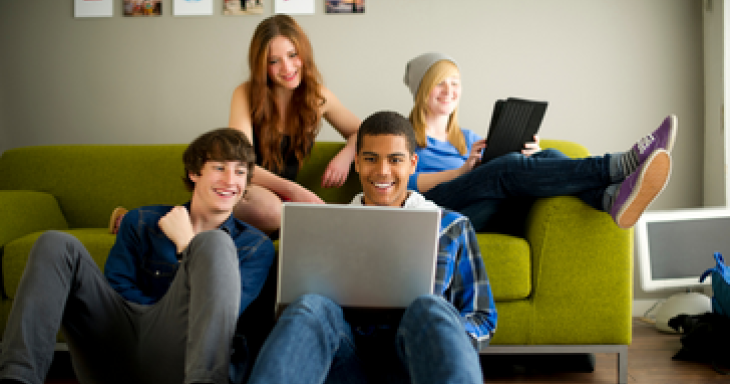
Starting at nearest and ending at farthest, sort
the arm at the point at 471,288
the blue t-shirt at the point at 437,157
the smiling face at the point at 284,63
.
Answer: the arm at the point at 471,288
the smiling face at the point at 284,63
the blue t-shirt at the point at 437,157

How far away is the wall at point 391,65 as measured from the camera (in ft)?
8.53

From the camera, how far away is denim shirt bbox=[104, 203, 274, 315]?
1.25m

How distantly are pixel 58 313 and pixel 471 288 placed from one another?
0.83 m

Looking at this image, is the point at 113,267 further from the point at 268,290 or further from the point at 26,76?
the point at 26,76

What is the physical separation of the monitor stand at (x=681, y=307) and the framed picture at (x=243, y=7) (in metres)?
2.27

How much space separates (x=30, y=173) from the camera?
7.54 feet

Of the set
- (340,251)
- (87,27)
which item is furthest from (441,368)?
(87,27)

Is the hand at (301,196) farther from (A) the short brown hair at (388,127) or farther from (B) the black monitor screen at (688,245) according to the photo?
(B) the black monitor screen at (688,245)

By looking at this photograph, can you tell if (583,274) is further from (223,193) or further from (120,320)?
(120,320)

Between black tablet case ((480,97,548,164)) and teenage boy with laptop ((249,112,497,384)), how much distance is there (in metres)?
0.51

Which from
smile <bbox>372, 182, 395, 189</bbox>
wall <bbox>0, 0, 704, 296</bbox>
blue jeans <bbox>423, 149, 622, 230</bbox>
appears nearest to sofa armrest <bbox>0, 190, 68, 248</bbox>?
wall <bbox>0, 0, 704, 296</bbox>

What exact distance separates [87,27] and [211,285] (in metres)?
2.25

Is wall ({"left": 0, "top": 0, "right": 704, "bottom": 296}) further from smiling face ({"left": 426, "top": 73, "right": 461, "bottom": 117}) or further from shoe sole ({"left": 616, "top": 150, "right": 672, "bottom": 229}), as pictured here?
shoe sole ({"left": 616, "top": 150, "right": 672, "bottom": 229})

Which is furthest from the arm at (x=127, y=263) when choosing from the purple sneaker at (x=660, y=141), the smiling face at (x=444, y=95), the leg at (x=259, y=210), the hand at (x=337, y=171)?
the purple sneaker at (x=660, y=141)
